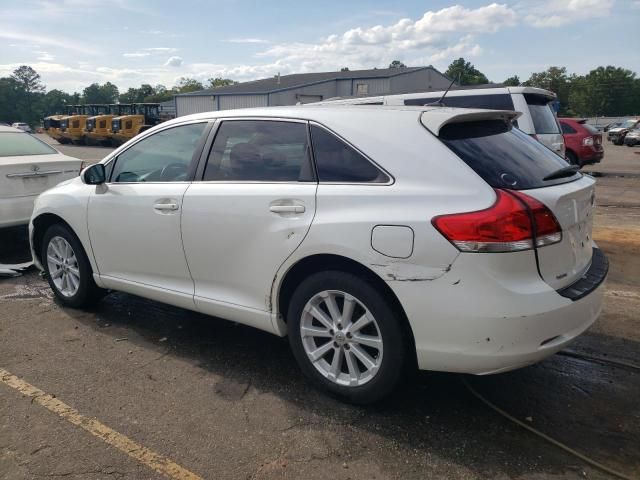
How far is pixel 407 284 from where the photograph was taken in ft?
8.84

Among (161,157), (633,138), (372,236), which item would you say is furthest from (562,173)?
(633,138)

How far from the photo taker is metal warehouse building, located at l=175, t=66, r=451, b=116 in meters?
37.8

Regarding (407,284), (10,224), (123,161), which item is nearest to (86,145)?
(10,224)

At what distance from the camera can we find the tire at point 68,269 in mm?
4566

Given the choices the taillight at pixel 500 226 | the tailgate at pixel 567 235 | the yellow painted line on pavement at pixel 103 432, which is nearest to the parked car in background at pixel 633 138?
the tailgate at pixel 567 235

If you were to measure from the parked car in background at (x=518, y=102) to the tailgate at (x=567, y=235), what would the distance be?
18.9 feet

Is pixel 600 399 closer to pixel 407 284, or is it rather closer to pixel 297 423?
pixel 407 284

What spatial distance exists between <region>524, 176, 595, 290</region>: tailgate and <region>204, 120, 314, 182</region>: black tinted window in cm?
135

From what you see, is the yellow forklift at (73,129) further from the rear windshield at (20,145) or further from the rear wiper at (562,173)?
the rear wiper at (562,173)

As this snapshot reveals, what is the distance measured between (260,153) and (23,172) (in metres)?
4.31

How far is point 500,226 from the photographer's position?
2.55 meters

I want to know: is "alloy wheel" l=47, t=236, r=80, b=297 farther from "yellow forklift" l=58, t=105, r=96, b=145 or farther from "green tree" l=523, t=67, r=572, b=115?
"green tree" l=523, t=67, r=572, b=115

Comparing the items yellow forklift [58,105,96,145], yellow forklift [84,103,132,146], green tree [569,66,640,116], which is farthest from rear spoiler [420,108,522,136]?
green tree [569,66,640,116]

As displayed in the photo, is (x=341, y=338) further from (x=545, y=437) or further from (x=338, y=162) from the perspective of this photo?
(x=545, y=437)
